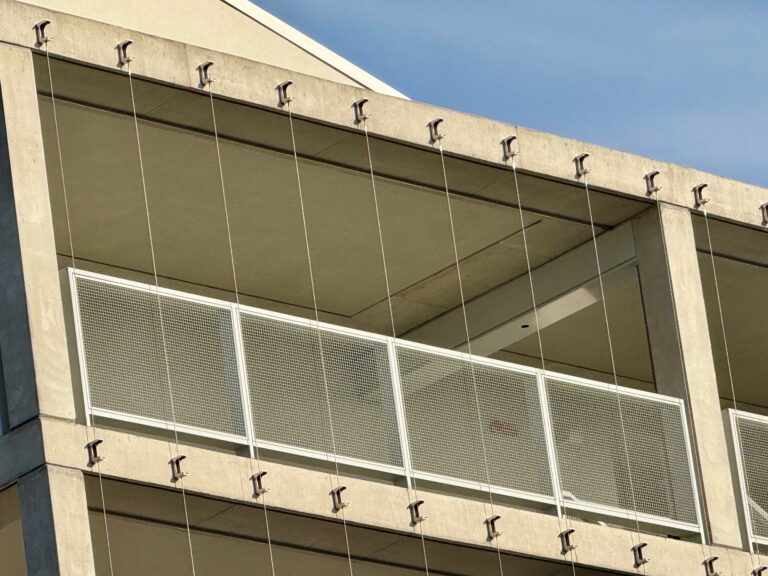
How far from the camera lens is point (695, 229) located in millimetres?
19766

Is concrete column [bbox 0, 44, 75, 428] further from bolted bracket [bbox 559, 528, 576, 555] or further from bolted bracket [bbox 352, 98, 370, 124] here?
bolted bracket [bbox 559, 528, 576, 555]

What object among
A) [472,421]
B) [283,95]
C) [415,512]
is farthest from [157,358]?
[472,421]

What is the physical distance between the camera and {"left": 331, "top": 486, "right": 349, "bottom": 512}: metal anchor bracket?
16.3 metres

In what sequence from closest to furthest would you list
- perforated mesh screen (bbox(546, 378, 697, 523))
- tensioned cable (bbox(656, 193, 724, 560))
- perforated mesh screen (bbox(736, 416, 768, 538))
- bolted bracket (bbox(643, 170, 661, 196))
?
perforated mesh screen (bbox(546, 378, 697, 523)), tensioned cable (bbox(656, 193, 724, 560)), perforated mesh screen (bbox(736, 416, 768, 538)), bolted bracket (bbox(643, 170, 661, 196))

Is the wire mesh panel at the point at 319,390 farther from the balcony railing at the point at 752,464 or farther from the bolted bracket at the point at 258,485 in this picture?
the balcony railing at the point at 752,464

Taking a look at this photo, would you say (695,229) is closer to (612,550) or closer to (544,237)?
(544,237)

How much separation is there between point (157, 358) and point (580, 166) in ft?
15.4

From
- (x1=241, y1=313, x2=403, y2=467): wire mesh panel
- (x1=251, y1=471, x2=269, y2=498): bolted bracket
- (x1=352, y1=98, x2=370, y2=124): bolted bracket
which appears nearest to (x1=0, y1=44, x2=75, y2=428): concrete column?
(x1=251, y1=471, x2=269, y2=498): bolted bracket

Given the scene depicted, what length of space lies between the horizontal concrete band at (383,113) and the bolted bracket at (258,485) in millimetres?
2839

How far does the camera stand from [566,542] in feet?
57.6

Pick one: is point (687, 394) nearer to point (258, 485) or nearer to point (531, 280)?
point (531, 280)

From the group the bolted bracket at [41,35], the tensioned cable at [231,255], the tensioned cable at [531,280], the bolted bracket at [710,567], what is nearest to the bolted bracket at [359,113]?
the tensioned cable at [231,255]

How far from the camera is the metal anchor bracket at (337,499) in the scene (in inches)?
643

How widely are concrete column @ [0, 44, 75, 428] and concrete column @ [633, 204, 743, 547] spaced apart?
19.2 ft
